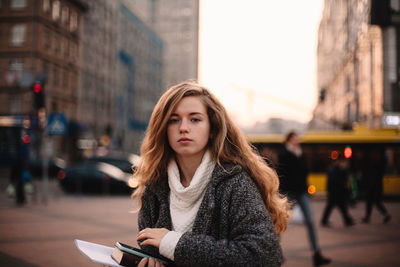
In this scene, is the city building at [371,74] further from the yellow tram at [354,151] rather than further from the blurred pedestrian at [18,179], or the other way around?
the blurred pedestrian at [18,179]

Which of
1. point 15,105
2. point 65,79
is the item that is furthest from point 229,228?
point 65,79

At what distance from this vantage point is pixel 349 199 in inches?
595

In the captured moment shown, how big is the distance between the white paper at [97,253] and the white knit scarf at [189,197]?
327 millimetres

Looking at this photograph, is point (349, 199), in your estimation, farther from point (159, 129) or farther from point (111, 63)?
point (111, 63)

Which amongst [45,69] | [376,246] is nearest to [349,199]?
[376,246]

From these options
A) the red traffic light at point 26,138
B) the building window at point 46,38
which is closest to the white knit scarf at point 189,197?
the building window at point 46,38

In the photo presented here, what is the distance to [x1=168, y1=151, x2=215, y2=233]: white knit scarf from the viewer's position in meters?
1.91

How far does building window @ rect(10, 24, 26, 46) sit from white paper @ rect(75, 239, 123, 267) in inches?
308

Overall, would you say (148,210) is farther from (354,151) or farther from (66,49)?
(354,151)

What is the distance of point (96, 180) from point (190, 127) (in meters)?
16.2

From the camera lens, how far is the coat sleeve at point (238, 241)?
1.68 m

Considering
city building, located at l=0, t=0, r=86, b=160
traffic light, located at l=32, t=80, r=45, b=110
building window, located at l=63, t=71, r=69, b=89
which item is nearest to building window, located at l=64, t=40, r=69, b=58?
city building, located at l=0, t=0, r=86, b=160

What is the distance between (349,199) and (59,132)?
10476 mm

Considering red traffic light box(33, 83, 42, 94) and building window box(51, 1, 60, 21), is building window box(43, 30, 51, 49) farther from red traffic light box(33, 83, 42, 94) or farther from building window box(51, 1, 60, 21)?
red traffic light box(33, 83, 42, 94)
